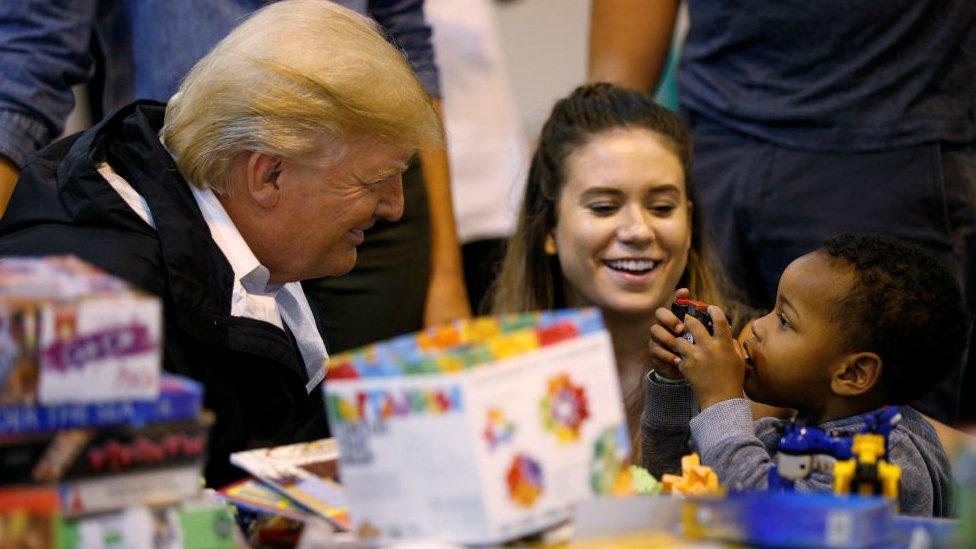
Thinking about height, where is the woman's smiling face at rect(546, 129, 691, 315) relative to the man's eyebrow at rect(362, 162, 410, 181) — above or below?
below

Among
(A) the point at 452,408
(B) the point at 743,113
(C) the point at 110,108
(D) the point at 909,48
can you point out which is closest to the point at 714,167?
(B) the point at 743,113

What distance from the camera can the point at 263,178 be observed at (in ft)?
6.77

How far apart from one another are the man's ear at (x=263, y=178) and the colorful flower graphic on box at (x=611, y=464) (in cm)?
96

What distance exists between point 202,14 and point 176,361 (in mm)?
930

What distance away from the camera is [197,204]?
2.05 metres

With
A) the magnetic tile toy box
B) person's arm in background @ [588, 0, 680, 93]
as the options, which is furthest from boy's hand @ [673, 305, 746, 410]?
person's arm in background @ [588, 0, 680, 93]

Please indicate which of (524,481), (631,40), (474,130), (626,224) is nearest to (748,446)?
(524,481)

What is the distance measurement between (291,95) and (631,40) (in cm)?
124

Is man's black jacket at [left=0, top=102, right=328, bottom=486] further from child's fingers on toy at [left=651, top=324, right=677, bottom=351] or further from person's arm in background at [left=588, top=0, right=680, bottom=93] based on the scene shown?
person's arm in background at [left=588, top=0, right=680, bottom=93]

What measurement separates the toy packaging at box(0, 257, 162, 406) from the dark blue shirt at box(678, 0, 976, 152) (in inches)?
71.8

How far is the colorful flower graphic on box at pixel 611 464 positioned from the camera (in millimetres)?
1229

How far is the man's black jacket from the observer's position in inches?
71.9

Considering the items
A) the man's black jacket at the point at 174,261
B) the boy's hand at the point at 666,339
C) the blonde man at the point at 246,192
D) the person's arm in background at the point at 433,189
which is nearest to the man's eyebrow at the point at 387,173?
the blonde man at the point at 246,192

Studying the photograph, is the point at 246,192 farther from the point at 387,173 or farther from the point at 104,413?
the point at 104,413
